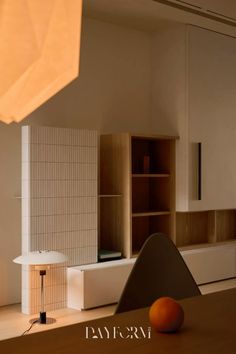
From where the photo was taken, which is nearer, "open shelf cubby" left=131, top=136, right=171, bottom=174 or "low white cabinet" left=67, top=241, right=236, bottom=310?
"low white cabinet" left=67, top=241, right=236, bottom=310

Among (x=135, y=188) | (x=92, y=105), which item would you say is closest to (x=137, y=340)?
(x=92, y=105)

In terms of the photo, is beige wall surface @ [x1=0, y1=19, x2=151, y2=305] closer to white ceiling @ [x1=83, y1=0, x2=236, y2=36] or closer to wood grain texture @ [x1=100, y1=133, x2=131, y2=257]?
white ceiling @ [x1=83, y1=0, x2=236, y2=36]

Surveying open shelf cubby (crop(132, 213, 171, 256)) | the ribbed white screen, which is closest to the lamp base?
the ribbed white screen

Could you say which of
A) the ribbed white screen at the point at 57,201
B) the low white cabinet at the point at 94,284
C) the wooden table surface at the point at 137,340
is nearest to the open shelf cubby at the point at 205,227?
the low white cabinet at the point at 94,284

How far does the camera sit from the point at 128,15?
17.0 ft

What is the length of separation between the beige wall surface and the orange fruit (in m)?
3.50

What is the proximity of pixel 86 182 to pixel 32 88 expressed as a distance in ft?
12.4

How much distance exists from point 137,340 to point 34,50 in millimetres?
764

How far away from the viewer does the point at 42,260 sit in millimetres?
4148

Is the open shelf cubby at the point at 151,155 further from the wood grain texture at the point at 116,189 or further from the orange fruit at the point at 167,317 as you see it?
the orange fruit at the point at 167,317

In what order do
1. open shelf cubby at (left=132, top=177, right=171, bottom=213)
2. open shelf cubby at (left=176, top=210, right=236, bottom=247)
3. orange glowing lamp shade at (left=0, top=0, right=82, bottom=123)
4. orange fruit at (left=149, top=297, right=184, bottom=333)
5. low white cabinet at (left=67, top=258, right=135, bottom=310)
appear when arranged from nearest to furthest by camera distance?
orange glowing lamp shade at (left=0, top=0, right=82, bottom=123) → orange fruit at (left=149, top=297, right=184, bottom=333) → low white cabinet at (left=67, top=258, right=135, bottom=310) → open shelf cubby at (left=132, top=177, right=171, bottom=213) → open shelf cubby at (left=176, top=210, right=236, bottom=247)

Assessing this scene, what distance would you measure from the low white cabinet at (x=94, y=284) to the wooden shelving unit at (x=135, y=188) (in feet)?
1.23

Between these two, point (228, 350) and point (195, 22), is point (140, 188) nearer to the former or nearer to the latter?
point (195, 22)

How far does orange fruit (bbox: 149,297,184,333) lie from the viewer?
1.32m
